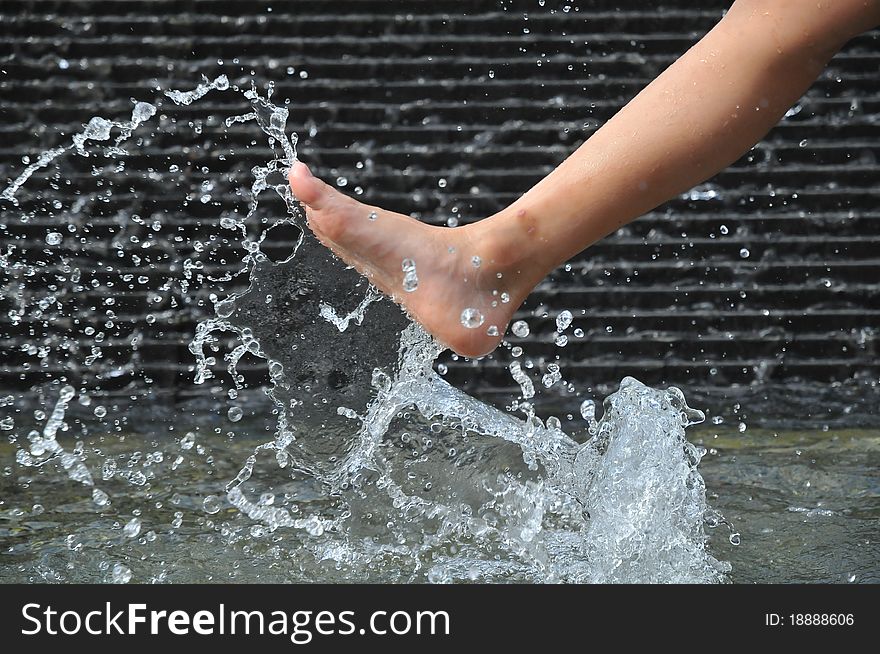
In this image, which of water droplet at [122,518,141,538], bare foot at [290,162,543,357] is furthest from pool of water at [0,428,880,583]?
bare foot at [290,162,543,357]

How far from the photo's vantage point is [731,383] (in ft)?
8.59

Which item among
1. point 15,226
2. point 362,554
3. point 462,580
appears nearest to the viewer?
point 462,580

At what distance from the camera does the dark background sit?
8.44 ft

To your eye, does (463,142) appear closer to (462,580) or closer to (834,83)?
(834,83)

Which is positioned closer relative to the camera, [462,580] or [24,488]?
[462,580]

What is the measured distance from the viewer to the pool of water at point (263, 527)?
1.49 metres

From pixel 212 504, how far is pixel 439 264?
2.10 ft

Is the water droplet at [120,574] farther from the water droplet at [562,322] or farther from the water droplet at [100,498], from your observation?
the water droplet at [562,322]

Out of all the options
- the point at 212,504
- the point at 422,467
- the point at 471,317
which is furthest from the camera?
the point at 212,504

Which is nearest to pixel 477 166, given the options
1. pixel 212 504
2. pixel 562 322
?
pixel 562 322

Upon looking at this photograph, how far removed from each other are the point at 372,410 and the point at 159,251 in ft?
3.44

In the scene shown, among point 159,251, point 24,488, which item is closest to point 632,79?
point 159,251

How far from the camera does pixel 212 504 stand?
1.83 meters

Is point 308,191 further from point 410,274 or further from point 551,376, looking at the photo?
point 551,376
